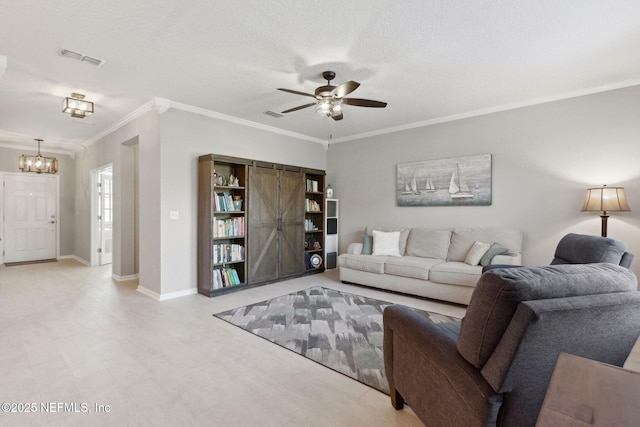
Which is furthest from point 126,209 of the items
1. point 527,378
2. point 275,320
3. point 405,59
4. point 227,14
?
point 527,378

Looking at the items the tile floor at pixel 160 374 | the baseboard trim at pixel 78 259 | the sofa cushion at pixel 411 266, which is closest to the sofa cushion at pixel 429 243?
the sofa cushion at pixel 411 266

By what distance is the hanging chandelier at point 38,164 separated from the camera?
21.3ft

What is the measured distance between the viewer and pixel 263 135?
543cm

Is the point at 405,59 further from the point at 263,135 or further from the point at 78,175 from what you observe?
the point at 78,175

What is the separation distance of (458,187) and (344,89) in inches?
108

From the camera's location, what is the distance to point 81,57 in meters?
2.97

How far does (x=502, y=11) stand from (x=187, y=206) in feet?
13.5

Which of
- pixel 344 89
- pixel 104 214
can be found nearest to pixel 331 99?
pixel 344 89

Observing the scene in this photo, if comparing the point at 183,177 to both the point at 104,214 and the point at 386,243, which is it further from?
the point at 104,214

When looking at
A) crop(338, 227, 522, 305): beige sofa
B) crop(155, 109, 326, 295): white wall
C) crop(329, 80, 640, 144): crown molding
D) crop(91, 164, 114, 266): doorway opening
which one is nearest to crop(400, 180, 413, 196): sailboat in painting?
crop(338, 227, 522, 305): beige sofa

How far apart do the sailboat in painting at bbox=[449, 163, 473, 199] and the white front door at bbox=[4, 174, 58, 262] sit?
863cm

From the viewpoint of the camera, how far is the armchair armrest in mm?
1247

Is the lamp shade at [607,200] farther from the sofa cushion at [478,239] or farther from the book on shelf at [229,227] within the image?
the book on shelf at [229,227]

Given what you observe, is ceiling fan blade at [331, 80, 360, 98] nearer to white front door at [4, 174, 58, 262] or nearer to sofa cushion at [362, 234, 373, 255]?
sofa cushion at [362, 234, 373, 255]
